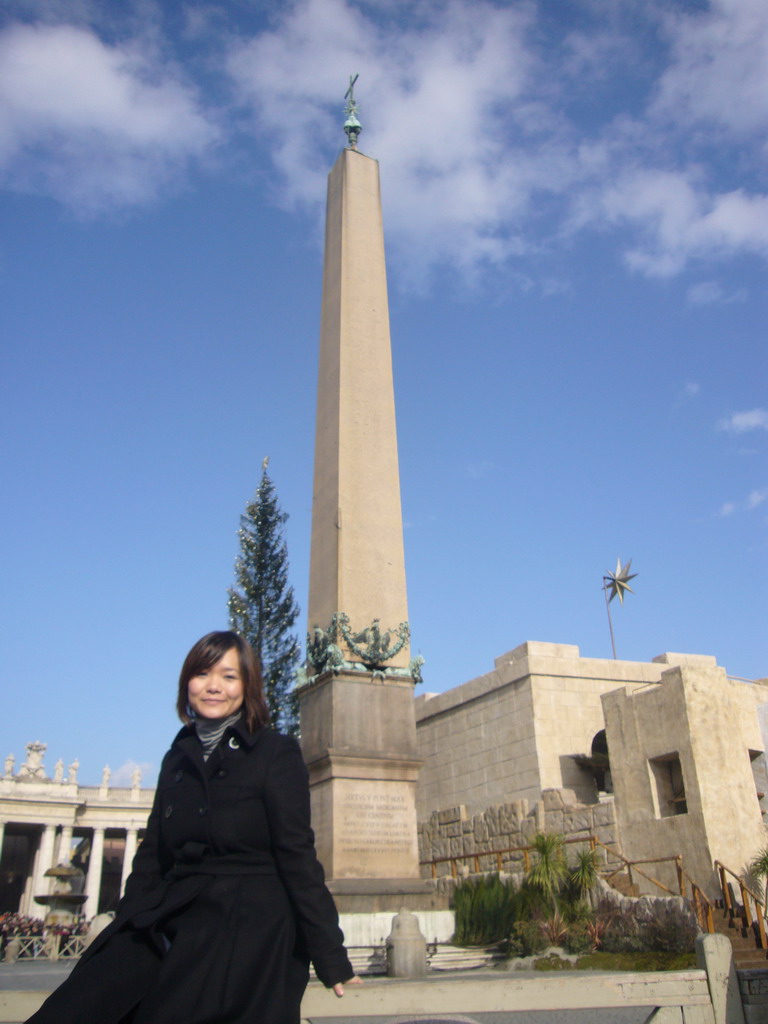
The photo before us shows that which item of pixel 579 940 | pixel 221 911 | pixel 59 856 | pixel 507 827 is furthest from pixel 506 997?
pixel 59 856

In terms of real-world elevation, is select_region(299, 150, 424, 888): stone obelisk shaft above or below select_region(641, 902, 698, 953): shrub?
above

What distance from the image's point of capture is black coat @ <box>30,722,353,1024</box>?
225 centimetres

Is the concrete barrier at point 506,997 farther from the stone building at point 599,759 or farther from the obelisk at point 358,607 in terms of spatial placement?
the stone building at point 599,759

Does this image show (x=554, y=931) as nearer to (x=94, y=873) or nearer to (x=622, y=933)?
(x=622, y=933)

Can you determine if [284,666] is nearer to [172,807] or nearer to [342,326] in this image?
[342,326]

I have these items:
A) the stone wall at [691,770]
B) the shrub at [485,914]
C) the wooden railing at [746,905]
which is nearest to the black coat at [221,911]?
the shrub at [485,914]

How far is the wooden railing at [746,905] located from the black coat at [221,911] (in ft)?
40.0

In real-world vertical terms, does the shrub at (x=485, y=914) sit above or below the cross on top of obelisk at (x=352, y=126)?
below

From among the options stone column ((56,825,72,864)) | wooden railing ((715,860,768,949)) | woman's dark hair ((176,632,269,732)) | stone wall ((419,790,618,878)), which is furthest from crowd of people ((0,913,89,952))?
stone column ((56,825,72,864))

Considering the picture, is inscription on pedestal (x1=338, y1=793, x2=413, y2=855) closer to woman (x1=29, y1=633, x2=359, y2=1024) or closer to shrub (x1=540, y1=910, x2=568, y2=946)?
shrub (x1=540, y1=910, x2=568, y2=946)

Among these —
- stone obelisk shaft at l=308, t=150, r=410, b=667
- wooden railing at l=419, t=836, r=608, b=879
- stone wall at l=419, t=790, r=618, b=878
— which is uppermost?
stone obelisk shaft at l=308, t=150, r=410, b=667

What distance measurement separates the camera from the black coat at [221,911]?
2.25 metres

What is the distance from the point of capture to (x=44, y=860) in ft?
182

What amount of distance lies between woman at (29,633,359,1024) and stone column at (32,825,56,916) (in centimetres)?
6005
